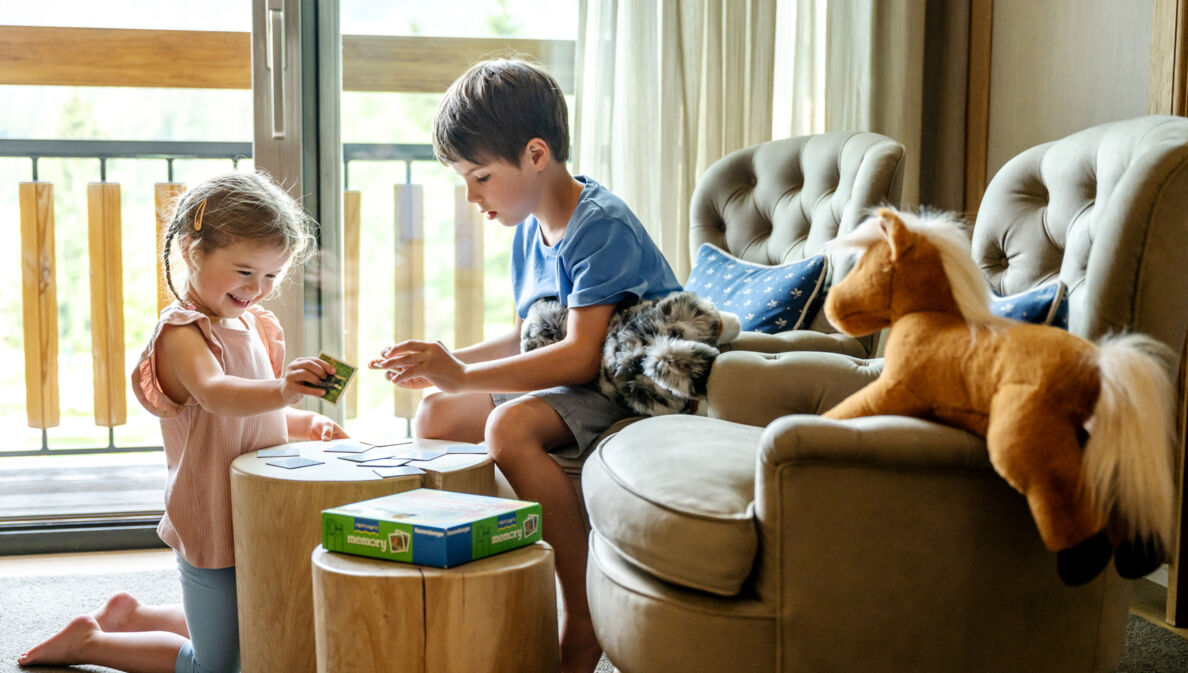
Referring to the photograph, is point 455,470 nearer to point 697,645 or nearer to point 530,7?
point 697,645

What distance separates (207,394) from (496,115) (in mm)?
683

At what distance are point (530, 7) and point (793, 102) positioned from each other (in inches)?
29.8

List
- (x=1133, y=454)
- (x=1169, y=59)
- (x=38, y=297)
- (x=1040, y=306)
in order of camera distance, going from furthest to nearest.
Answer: (x=38, y=297)
(x=1169, y=59)
(x=1040, y=306)
(x=1133, y=454)

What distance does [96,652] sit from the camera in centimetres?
159

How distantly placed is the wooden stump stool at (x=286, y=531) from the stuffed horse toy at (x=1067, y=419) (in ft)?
2.41

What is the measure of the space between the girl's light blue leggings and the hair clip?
0.55 metres

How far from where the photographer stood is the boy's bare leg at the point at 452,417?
1.75m

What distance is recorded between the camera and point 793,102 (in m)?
2.55

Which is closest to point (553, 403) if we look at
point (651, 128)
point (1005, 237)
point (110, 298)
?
point (1005, 237)

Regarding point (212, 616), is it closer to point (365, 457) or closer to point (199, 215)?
point (365, 457)

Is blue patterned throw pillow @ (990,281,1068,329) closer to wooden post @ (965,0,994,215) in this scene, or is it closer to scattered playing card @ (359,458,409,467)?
scattered playing card @ (359,458,409,467)

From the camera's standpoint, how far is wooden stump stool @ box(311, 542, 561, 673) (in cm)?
111

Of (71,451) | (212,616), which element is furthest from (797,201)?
(71,451)

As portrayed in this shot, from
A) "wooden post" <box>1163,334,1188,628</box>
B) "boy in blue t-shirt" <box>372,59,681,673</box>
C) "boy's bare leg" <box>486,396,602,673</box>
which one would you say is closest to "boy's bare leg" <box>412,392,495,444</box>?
"boy in blue t-shirt" <box>372,59,681,673</box>
